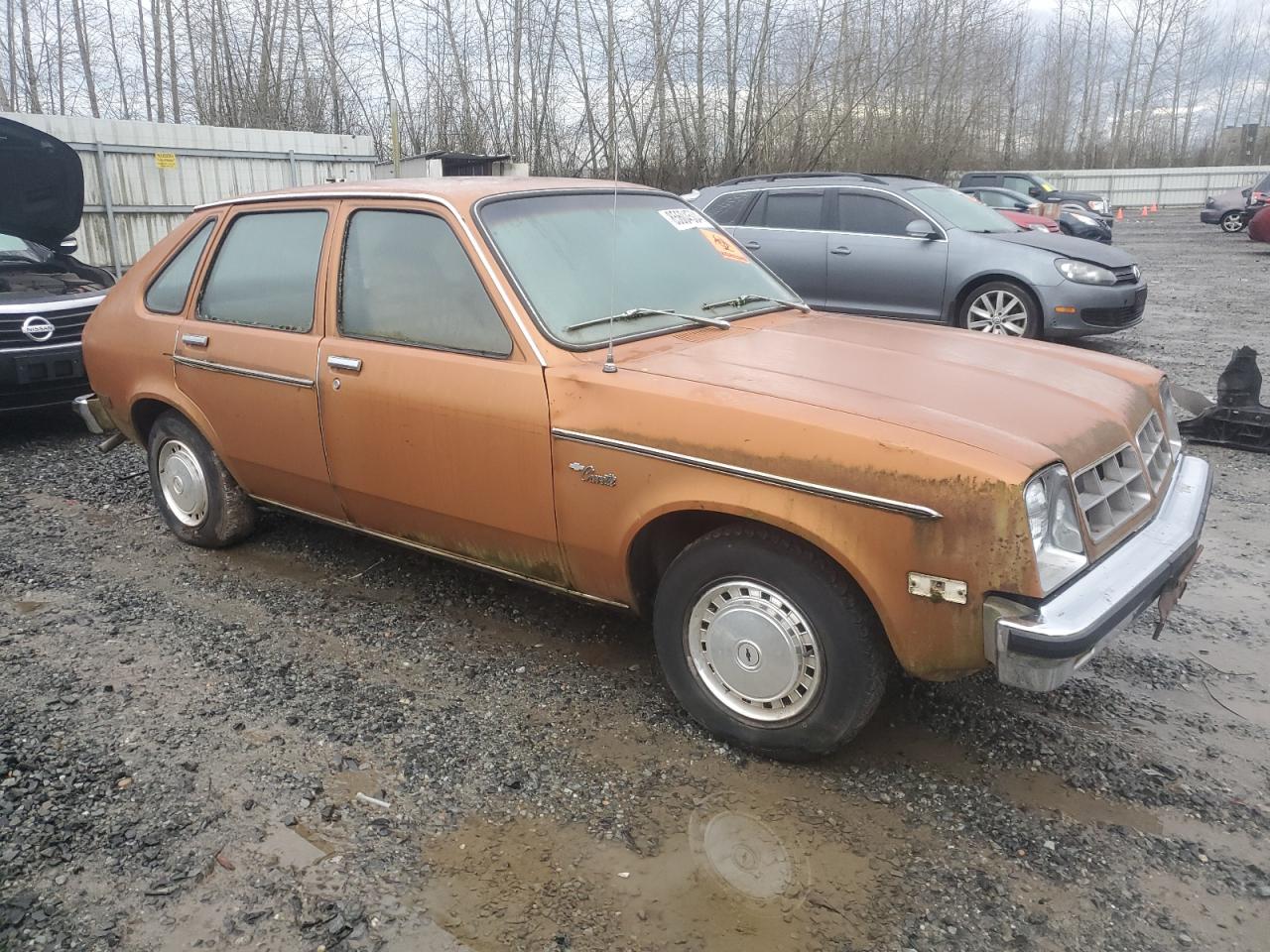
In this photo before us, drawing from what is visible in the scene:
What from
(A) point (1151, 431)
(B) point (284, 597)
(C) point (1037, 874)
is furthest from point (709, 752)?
(B) point (284, 597)

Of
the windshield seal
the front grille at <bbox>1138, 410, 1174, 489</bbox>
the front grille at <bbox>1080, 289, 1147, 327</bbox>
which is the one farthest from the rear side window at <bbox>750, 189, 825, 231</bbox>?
the front grille at <bbox>1138, 410, 1174, 489</bbox>

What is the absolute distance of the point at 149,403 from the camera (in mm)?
4805

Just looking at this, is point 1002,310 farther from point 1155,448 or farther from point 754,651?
point 754,651

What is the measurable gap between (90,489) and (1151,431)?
5725 mm

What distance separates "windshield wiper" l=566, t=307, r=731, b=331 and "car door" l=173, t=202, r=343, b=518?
1210 millimetres

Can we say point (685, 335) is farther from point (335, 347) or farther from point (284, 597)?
point (284, 597)

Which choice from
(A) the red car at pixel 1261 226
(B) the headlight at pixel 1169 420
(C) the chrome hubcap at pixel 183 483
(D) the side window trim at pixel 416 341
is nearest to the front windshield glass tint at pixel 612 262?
(D) the side window trim at pixel 416 341

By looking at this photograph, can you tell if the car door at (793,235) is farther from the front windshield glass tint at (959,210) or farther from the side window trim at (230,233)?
the side window trim at (230,233)

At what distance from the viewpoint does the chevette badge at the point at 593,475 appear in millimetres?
3078

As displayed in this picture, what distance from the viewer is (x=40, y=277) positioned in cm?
749

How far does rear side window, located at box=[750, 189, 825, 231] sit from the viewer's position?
9.76 meters

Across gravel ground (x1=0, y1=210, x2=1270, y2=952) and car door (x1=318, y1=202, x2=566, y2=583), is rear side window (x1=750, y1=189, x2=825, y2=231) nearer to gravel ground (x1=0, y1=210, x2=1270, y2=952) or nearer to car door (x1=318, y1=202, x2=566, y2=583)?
gravel ground (x1=0, y1=210, x2=1270, y2=952)

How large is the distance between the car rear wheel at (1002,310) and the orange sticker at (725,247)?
5.27 meters

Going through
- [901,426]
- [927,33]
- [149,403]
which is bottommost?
[149,403]
